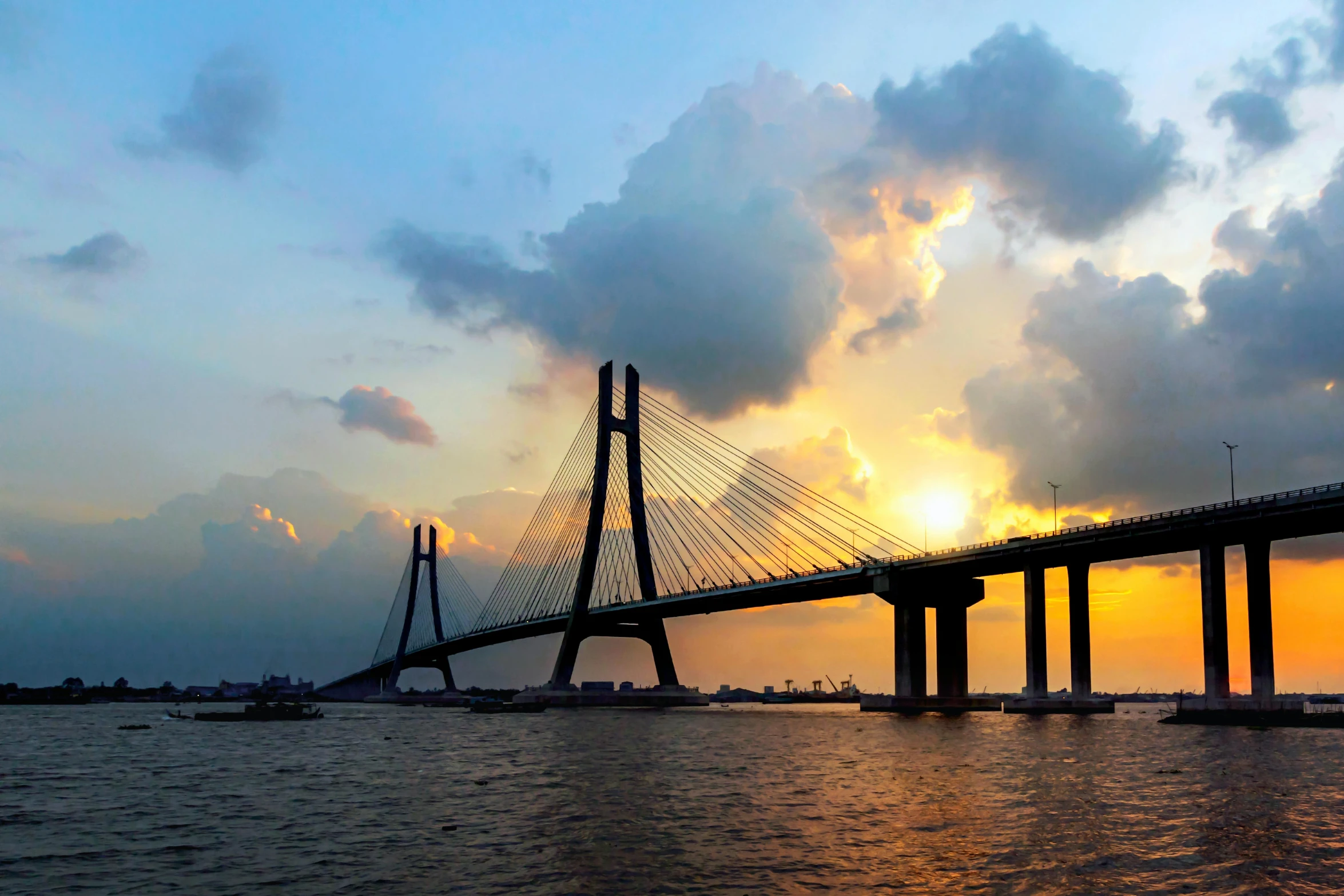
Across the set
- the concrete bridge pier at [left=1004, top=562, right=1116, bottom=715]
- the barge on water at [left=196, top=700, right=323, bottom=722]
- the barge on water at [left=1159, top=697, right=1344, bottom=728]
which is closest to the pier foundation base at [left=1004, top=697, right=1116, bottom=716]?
the concrete bridge pier at [left=1004, top=562, right=1116, bottom=715]

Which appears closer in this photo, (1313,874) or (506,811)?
(1313,874)

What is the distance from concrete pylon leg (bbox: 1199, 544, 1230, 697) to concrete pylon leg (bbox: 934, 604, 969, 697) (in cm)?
3000

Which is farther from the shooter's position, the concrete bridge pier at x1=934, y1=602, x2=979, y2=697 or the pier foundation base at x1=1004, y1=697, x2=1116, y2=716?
the concrete bridge pier at x1=934, y1=602, x2=979, y2=697

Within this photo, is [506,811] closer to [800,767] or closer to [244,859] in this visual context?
[244,859]

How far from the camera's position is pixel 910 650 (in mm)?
102375

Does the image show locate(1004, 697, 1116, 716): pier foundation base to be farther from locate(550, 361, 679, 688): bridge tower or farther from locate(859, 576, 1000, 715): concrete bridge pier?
locate(550, 361, 679, 688): bridge tower

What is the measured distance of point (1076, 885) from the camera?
2036cm

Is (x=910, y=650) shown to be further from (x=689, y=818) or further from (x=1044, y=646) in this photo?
(x=689, y=818)

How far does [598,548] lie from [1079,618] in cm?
5069

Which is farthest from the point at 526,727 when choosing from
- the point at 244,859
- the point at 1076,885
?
the point at 1076,885

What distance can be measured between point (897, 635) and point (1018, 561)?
15039 mm

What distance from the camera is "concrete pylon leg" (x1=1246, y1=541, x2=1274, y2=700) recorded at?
7688 cm

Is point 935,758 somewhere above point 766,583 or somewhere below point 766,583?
below

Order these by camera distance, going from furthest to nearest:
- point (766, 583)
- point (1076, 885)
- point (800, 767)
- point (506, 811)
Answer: point (766, 583)
point (800, 767)
point (506, 811)
point (1076, 885)
